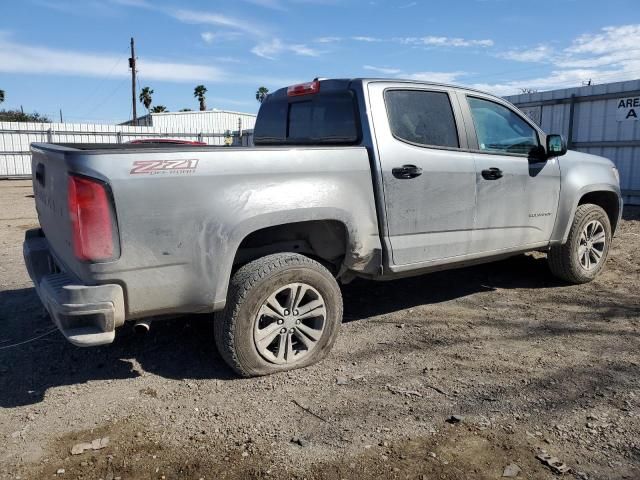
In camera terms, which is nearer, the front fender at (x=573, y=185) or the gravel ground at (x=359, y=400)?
the gravel ground at (x=359, y=400)

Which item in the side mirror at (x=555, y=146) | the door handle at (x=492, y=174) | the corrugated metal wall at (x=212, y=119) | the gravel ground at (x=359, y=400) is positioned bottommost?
the gravel ground at (x=359, y=400)

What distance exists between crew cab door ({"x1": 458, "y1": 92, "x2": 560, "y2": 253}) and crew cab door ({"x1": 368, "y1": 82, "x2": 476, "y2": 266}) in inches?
5.9

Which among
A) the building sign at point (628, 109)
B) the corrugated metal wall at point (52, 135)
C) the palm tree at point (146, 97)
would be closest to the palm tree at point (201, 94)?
the palm tree at point (146, 97)

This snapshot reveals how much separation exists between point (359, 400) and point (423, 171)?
5.88 ft

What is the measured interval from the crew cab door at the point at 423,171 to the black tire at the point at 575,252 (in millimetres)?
1658

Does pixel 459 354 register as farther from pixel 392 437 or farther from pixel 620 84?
pixel 620 84

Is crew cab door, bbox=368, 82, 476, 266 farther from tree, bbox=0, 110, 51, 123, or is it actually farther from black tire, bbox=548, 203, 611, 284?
tree, bbox=0, 110, 51, 123

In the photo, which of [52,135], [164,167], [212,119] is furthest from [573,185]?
[212,119]

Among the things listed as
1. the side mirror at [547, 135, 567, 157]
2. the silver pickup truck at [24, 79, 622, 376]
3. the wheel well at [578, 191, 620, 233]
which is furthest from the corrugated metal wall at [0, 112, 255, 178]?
the silver pickup truck at [24, 79, 622, 376]

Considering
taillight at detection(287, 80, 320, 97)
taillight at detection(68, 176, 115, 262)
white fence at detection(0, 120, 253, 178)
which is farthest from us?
white fence at detection(0, 120, 253, 178)

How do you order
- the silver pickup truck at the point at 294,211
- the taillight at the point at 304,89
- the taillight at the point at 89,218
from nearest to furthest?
the taillight at the point at 89,218
the silver pickup truck at the point at 294,211
the taillight at the point at 304,89

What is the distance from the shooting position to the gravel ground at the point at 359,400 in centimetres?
275

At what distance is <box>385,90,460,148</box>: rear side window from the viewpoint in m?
4.19

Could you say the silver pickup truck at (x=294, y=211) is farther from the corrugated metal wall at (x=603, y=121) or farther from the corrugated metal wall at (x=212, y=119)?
the corrugated metal wall at (x=212, y=119)
